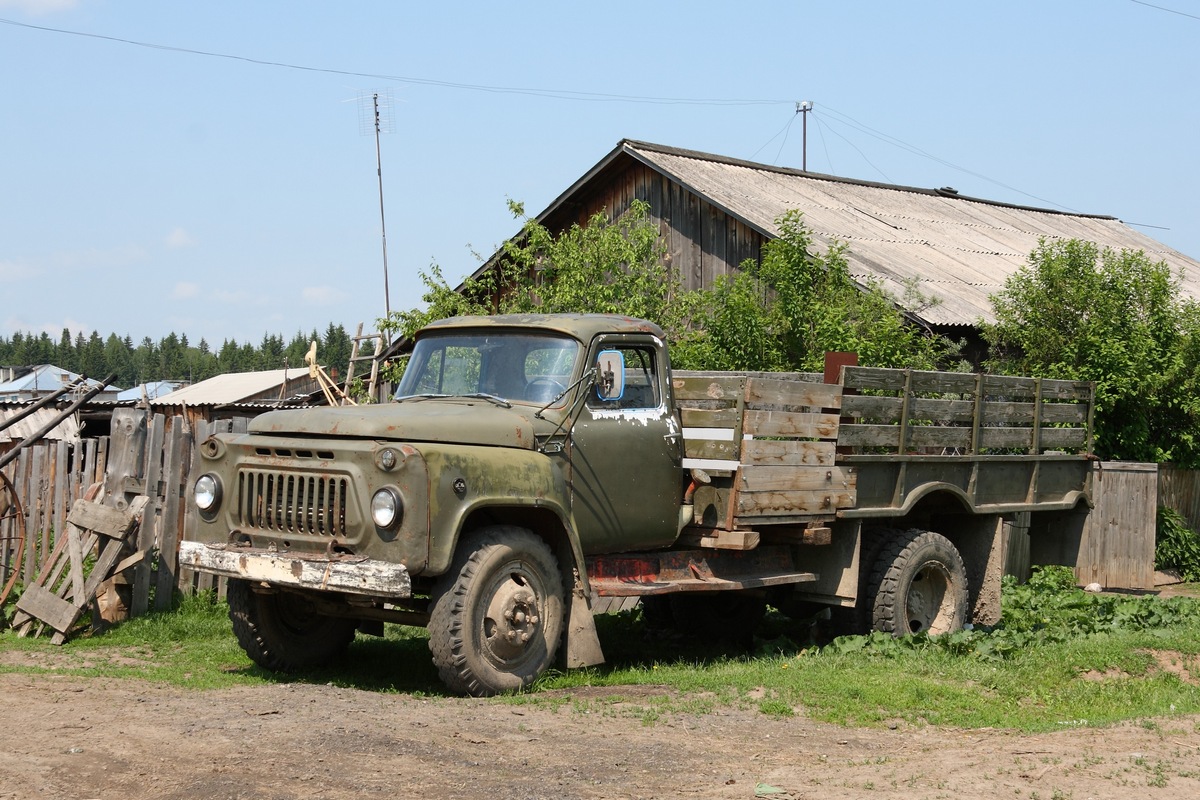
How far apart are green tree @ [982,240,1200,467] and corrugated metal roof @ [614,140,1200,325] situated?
82 centimetres

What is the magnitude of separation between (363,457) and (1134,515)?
10850mm

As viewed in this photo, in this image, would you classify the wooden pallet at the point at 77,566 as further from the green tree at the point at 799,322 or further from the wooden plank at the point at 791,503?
the green tree at the point at 799,322

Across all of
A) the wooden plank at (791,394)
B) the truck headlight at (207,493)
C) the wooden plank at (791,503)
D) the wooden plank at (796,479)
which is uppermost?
the wooden plank at (791,394)

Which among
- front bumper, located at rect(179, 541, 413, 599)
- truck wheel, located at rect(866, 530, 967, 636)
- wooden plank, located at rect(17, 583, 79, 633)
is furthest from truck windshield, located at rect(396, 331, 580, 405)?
truck wheel, located at rect(866, 530, 967, 636)

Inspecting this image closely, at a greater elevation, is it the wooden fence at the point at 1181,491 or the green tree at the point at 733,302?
the green tree at the point at 733,302

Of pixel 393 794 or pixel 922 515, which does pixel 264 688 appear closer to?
pixel 393 794

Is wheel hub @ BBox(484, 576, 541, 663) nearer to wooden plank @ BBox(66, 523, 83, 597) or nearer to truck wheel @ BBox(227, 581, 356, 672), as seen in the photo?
truck wheel @ BBox(227, 581, 356, 672)

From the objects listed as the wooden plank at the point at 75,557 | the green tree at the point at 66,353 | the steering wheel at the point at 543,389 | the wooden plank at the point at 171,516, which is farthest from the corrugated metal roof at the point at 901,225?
the green tree at the point at 66,353

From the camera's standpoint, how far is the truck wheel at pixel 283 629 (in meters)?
8.20

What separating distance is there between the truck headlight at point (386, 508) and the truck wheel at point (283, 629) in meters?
1.21

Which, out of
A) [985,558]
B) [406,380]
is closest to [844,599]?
[985,558]

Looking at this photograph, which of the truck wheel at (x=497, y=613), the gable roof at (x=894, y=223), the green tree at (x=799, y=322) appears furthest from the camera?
the gable roof at (x=894, y=223)

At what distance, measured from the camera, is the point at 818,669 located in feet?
28.2

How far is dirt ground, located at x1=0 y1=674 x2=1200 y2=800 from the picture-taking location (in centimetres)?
541
